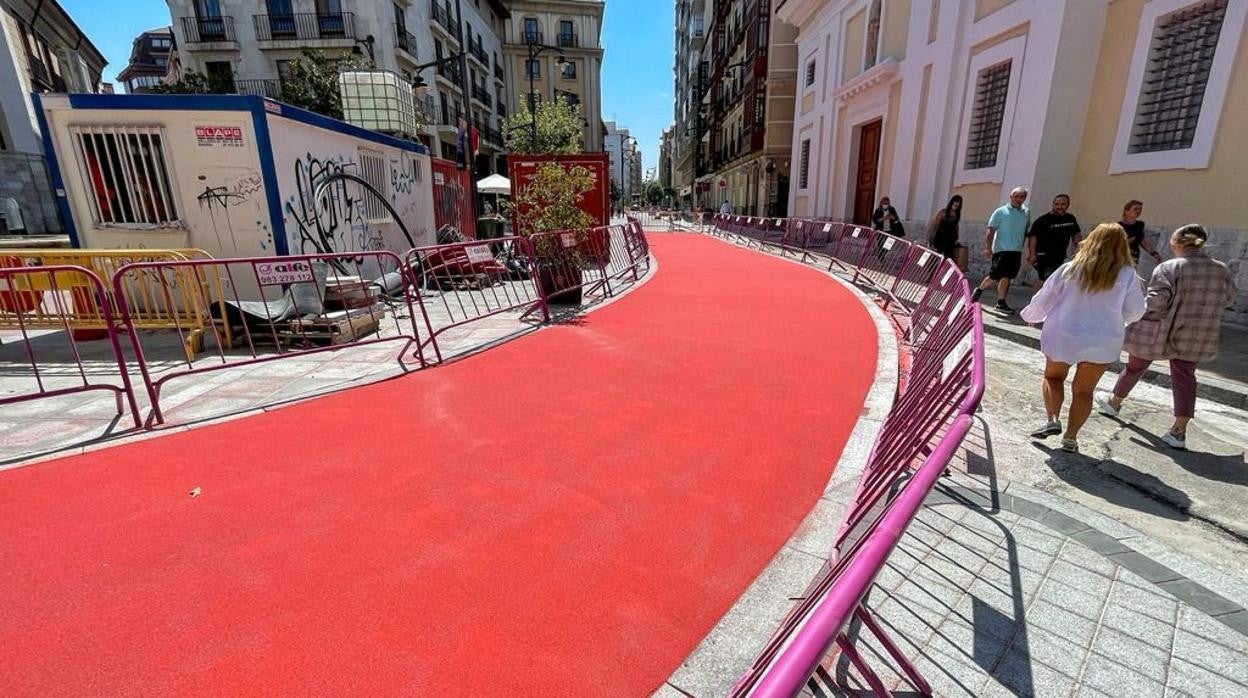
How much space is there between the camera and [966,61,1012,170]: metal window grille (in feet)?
35.8

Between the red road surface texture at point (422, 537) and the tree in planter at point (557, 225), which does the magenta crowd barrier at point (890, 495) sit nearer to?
the red road surface texture at point (422, 537)

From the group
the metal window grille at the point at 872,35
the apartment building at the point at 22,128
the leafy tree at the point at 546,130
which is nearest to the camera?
the metal window grille at the point at 872,35

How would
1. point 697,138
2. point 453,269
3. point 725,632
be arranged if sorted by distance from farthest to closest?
point 697,138 → point 453,269 → point 725,632

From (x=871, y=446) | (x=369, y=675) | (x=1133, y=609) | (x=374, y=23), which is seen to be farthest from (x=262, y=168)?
(x=374, y=23)

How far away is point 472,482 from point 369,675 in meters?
1.44

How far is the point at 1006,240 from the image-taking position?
8.09 meters

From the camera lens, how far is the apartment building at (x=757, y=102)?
29250 mm

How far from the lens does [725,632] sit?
2252mm

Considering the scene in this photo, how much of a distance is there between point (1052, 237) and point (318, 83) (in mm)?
26264

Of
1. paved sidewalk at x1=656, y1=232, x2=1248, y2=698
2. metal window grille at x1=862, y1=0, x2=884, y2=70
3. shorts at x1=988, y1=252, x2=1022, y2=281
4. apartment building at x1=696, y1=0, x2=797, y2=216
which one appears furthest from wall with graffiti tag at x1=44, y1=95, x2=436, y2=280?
apartment building at x1=696, y1=0, x2=797, y2=216

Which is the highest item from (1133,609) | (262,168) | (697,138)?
(697,138)

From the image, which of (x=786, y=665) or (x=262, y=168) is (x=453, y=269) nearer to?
(x=262, y=168)

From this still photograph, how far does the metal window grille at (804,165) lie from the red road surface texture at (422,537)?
2008 centimetres

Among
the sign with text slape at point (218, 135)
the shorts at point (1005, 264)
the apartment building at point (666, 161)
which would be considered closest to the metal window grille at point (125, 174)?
the sign with text slape at point (218, 135)
